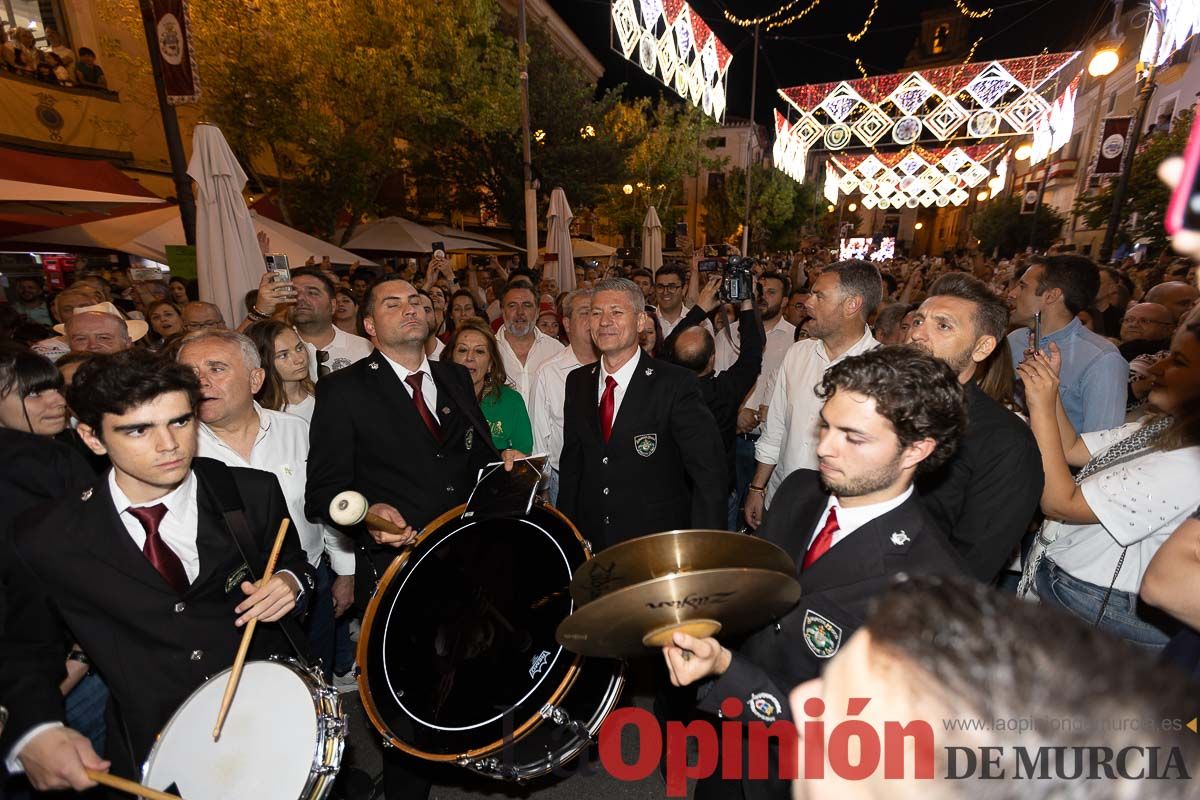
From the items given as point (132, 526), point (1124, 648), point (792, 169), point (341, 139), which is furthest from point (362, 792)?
point (792, 169)

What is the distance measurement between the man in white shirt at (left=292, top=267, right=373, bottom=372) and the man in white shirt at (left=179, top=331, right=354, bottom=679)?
5.18 feet

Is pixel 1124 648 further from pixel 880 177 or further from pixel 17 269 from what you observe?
pixel 880 177

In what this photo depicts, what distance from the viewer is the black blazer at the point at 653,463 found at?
10.9 feet

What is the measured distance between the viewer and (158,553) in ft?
6.88

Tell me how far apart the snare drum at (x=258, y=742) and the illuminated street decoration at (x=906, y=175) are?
43.7 m

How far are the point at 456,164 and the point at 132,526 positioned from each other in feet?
81.7

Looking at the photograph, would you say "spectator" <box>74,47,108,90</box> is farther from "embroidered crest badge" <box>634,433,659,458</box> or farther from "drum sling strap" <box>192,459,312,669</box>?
"embroidered crest badge" <box>634,433,659,458</box>

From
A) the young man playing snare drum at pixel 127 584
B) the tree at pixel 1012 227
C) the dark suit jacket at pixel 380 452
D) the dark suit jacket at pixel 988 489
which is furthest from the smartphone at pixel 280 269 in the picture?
the tree at pixel 1012 227

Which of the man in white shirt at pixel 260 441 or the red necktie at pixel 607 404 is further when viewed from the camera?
the red necktie at pixel 607 404

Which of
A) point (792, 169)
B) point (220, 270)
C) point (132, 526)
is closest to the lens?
point (132, 526)

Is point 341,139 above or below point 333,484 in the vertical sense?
above

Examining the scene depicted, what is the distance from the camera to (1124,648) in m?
0.90

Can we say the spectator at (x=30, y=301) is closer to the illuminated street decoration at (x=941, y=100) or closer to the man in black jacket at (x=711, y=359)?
the man in black jacket at (x=711, y=359)

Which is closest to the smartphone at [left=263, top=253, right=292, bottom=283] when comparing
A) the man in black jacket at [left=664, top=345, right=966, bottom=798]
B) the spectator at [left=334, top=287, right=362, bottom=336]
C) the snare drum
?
the spectator at [left=334, top=287, right=362, bottom=336]
